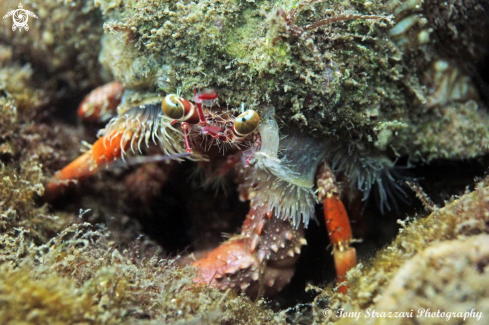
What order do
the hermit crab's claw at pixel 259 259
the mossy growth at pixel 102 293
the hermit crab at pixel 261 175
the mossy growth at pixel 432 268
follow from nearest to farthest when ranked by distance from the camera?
the mossy growth at pixel 432 268 < the mossy growth at pixel 102 293 < the hermit crab at pixel 261 175 < the hermit crab's claw at pixel 259 259

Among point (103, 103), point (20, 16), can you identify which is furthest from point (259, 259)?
point (20, 16)

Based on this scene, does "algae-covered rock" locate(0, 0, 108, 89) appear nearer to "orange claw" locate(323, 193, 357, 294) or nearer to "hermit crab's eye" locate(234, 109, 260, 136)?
"hermit crab's eye" locate(234, 109, 260, 136)

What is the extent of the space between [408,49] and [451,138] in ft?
2.72

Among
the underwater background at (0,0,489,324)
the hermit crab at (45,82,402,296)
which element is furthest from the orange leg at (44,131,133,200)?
→ the underwater background at (0,0,489,324)

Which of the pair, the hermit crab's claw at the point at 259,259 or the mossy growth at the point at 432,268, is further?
the hermit crab's claw at the point at 259,259

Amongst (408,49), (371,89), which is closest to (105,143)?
(371,89)

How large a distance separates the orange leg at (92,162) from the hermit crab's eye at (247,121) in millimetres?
995

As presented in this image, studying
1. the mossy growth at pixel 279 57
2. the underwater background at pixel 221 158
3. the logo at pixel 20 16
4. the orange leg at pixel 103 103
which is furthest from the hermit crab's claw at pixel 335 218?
the logo at pixel 20 16

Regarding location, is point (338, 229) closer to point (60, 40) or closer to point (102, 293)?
point (102, 293)

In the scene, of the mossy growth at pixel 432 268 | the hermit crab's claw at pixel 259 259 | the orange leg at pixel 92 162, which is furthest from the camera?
the orange leg at pixel 92 162

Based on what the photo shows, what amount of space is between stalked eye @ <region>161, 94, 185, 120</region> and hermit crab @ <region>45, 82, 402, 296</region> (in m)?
0.12

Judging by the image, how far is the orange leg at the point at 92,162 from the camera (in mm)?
2715

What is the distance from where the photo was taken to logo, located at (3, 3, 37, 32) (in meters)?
3.28

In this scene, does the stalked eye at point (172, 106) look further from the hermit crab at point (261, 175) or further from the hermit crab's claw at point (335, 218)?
the hermit crab's claw at point (335, 218)
